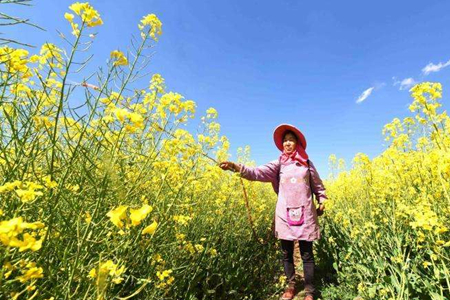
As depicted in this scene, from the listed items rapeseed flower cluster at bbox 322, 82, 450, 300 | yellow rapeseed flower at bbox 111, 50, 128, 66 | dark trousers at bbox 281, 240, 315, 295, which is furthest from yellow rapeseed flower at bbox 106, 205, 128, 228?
dark trousers at bbox 281, 240, 315, 295

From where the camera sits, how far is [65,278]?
1.13m

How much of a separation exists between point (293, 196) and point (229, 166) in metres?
0.75

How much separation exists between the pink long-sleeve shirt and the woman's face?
6.1 inches

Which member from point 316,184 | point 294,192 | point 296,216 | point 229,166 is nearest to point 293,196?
point 294,192

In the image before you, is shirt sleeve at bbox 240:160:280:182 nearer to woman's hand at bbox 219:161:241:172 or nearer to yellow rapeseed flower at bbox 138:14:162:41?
woman's hand at bbox 219:161:241:172

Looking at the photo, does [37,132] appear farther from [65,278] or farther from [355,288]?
[355,288]

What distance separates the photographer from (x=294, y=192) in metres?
3.04

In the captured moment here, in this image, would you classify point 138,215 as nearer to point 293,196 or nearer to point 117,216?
point 117,216

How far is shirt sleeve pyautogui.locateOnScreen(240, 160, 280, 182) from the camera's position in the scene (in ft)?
10.5

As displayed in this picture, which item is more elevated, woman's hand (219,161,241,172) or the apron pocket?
woman's hand (219,161,241,172)

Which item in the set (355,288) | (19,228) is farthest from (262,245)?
(19,228)

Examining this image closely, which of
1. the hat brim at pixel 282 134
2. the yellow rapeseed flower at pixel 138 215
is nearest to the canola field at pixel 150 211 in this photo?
the yellow rapeseed flower at pixel 138 215

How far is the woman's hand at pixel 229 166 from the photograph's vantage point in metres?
2.86

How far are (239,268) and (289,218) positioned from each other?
0.71 metres
